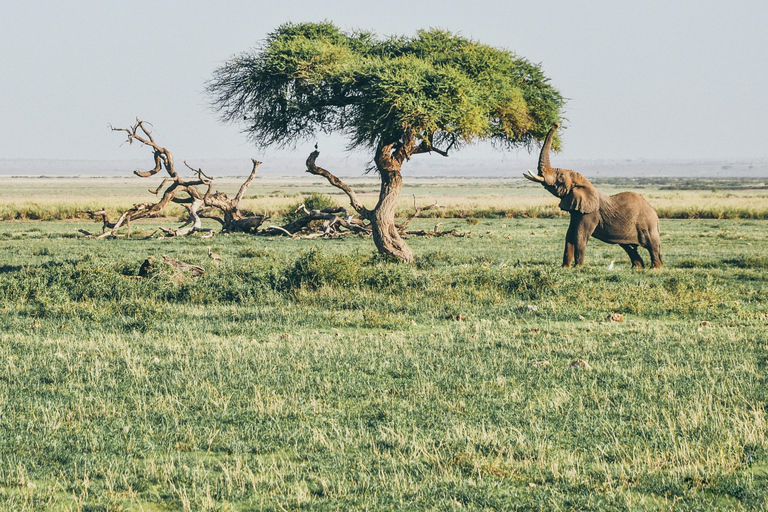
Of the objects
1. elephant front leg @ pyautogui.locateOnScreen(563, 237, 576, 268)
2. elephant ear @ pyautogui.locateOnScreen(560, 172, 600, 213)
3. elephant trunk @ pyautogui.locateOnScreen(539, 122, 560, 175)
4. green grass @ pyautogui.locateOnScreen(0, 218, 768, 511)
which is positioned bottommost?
green grass @ pyautogui.locateOnScreen(0, 218, 768, 511)

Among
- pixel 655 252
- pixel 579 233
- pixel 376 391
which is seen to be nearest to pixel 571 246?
pixel 579 233

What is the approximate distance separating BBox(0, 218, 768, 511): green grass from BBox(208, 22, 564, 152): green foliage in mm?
4725

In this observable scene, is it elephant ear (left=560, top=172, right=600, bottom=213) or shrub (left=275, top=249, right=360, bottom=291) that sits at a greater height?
elephant ear (left=560, top=172, right=600, bottom=213)

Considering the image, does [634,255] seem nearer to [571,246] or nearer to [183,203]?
[571,246]

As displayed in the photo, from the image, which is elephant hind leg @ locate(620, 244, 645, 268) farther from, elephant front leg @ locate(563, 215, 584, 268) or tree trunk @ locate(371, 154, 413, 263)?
tree trunk @ locate(371, 154, 413, 263)

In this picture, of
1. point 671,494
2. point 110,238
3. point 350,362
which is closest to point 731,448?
point 671,494

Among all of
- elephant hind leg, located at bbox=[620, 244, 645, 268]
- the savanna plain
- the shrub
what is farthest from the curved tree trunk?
elephant hind leg, located at bbox=[620, 244, 645, 268]

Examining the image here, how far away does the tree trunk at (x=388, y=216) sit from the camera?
A: 2084 cm

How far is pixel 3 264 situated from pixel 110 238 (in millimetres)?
9319

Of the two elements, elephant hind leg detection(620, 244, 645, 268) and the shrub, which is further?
elephant hind leg detection(620, 244, 645, 268)

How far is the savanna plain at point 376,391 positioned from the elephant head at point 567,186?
2.80m

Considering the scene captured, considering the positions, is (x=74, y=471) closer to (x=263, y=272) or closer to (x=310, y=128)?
(x=263, y=272)

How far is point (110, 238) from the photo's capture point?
102 ft

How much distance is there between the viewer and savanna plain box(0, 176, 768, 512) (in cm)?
561
